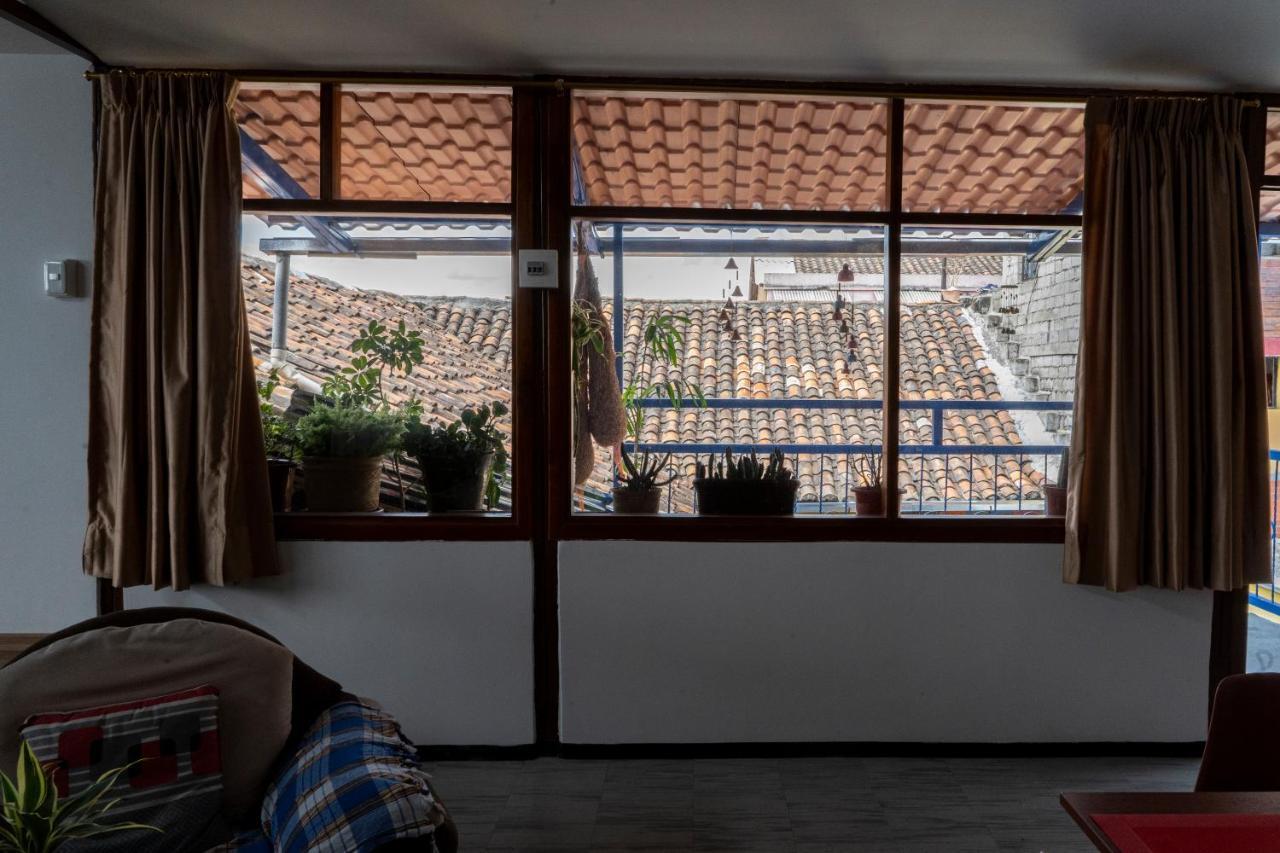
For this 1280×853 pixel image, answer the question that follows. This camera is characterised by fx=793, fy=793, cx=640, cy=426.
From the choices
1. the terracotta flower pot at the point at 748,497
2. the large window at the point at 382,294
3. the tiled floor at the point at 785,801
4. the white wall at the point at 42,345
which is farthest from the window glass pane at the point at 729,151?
the tiled floor at the point at 785,801

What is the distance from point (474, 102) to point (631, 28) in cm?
75

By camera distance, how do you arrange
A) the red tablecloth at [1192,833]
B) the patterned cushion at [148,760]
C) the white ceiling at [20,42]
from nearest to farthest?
the red tablecloth at [1192,833] → the patterned cushion at [148,760] → the white ceiling at [20,42]

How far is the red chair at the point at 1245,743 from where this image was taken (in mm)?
1532

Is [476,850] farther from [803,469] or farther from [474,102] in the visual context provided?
[474,102]

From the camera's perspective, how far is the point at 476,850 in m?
2.39

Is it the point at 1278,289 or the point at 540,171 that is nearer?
the point at 540,171

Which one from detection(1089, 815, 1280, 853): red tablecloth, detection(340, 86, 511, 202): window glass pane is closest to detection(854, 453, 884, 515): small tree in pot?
detection(340, 86, 511, 202): window glass pane

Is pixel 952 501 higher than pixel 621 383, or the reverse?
pixel 621 383

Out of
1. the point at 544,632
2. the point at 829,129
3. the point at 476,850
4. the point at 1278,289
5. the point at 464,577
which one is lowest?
the point at 476,850

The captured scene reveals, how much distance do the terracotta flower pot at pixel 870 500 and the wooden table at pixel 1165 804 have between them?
1.75 m

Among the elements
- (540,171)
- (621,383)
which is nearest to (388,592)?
(621,383)

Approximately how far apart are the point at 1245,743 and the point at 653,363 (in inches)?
88.8

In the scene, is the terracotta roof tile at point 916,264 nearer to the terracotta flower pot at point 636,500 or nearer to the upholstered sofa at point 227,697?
the terracotta flower pot at point 636,500

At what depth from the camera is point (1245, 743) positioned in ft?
5.06
